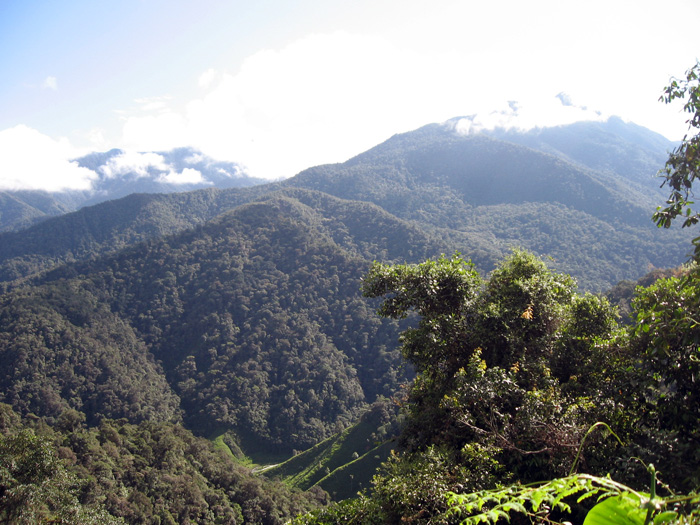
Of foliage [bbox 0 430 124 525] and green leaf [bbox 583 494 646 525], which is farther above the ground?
green leaf [bbox 583 494 646 525]

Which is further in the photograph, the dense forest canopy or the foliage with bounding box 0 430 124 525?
the foliage with bounding box 0 430 124 525

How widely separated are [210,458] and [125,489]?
44.8 ft

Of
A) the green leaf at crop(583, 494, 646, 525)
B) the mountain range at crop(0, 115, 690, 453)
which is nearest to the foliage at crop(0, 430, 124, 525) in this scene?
the green leaf at crop(583, 494, 646, 525)

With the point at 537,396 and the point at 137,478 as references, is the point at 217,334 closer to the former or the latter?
the point at 137,478

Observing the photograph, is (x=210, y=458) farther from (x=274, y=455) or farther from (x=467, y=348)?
(x=467, y=348)

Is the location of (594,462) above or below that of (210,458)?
above

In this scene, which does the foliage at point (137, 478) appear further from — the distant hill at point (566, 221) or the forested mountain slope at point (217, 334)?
the distant hill at point (566, 221)

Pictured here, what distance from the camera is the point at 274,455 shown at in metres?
70.1

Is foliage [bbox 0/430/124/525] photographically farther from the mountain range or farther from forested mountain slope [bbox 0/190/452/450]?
the mountain range

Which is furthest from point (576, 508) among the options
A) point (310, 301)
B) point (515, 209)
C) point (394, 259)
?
point (515, 209)

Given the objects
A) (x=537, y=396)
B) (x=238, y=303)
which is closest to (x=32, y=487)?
(x=537, y=396)

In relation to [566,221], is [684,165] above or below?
above

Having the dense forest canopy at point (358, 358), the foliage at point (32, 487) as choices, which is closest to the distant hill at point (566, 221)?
the dense forest canopy at point (358, 358)

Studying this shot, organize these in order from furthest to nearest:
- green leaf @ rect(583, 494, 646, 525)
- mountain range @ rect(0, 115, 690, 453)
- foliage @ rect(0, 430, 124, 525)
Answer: mountain range @ rect(0, 115, 690, 453) < foliage @ rect(0, 430, 124, 525) < green leaf @ rect(583, 494, 646, 525)
